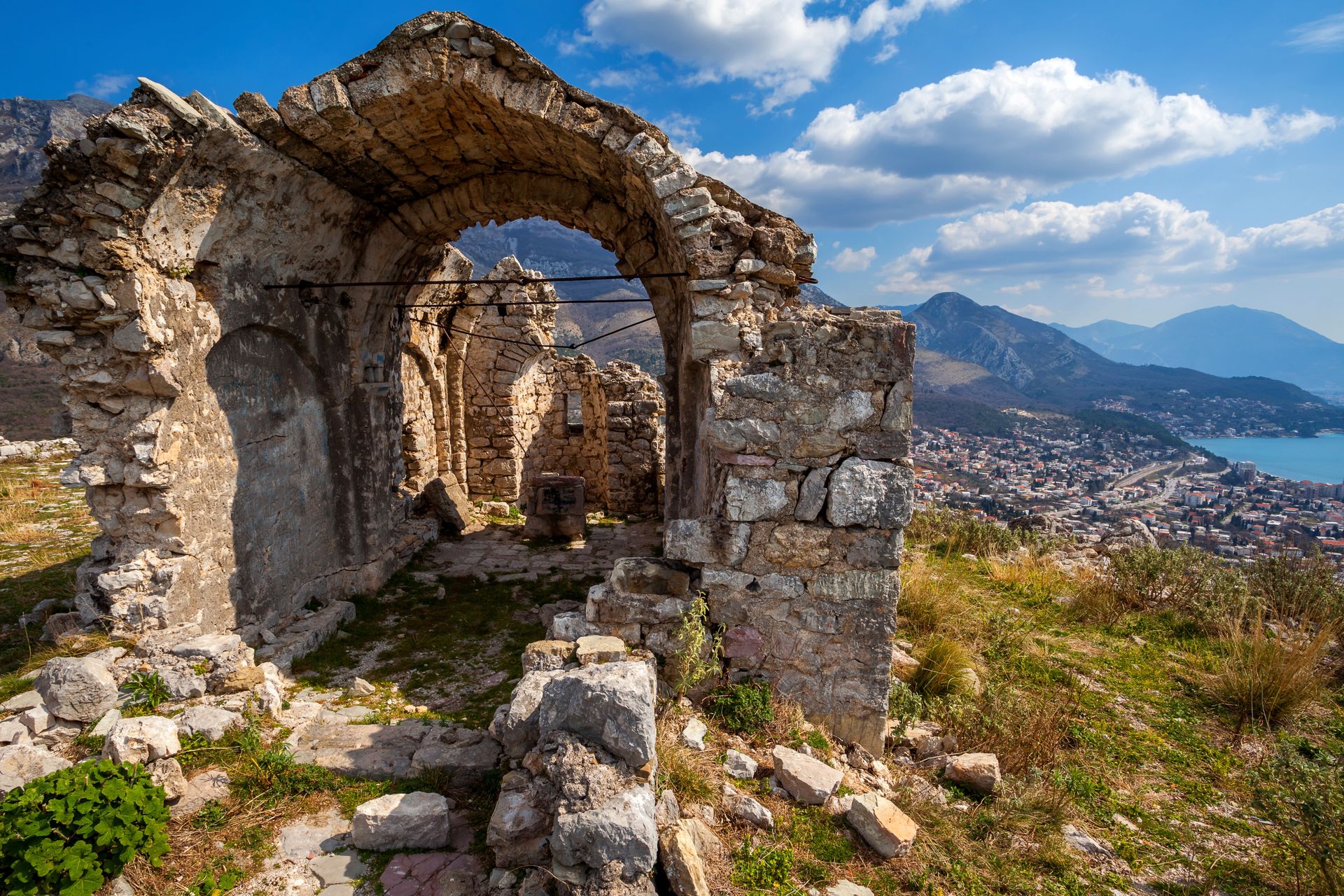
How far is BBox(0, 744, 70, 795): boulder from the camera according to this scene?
332 centimetres

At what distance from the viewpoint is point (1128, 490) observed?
25469 mm

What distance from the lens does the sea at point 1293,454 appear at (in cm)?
4334

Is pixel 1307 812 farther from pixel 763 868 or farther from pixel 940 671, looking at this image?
pixel 763 868

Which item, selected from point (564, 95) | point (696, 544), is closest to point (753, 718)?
point (696, 544)

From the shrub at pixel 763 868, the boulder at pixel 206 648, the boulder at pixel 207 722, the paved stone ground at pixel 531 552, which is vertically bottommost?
the paved stone ground at pixel 531 552

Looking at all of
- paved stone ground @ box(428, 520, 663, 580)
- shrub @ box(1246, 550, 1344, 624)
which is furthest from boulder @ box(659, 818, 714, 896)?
shrub @ box(1246, 550, 1344, 624)

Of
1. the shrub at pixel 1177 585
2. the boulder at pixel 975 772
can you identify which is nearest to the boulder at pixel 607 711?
the boulder at pixel 975 772

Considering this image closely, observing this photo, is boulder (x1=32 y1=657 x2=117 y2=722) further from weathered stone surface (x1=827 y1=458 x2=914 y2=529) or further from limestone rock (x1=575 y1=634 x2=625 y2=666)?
weathered stone surface (x1=827 y1=458 x2=914 y2=529)

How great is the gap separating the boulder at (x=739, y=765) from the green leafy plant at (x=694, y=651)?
509 millimetres

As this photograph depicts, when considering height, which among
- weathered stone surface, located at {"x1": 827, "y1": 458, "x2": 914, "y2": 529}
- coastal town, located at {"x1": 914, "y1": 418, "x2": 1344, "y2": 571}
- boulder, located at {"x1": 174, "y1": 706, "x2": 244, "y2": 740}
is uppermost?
weathered stone surface, located at {"x1": 827, "y1": 458, "x2": 914, "y2": 529}

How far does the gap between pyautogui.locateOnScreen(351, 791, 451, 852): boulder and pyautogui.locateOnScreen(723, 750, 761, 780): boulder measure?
1563 mm

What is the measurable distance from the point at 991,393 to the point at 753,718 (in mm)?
64724

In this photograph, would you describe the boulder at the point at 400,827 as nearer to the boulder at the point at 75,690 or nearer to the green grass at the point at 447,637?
the green grass at the point at 447,637

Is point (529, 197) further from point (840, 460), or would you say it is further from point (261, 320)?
point (840, 460)
